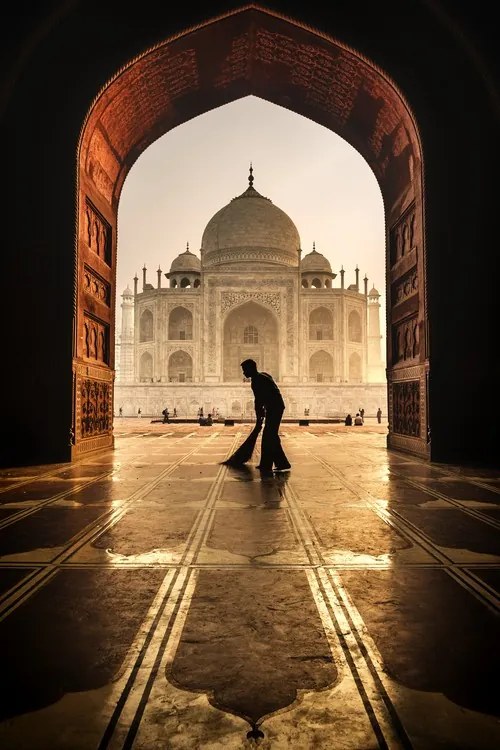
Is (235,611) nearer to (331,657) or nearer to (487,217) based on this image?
(331,657)

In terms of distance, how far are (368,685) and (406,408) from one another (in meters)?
5.97

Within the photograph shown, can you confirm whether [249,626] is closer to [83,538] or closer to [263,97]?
[83,538]

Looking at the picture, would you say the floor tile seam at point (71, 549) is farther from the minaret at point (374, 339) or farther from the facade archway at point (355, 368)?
the minaret at point (374, 339)

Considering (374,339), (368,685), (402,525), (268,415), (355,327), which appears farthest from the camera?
(374,339)

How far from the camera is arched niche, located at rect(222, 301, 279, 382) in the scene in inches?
1277

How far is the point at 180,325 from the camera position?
32.6 metres

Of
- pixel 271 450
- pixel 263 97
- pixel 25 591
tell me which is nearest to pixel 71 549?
pixel 25 591

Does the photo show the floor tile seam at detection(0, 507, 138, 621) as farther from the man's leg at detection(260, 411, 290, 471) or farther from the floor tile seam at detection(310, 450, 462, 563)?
the man's leg at detection(260, 411, 290, 471)

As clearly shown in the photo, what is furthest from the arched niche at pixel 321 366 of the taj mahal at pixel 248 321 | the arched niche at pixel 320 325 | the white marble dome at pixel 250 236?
the white marble dome at pixel 250 236

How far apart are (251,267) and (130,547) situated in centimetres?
3021

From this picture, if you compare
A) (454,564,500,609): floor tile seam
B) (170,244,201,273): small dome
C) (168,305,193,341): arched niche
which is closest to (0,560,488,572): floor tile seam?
(454,564,500,609): floor tile seam

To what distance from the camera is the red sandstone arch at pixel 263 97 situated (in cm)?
626

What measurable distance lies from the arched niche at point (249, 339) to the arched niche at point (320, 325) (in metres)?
2.30

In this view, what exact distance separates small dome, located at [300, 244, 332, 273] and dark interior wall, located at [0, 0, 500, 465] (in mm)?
30273
